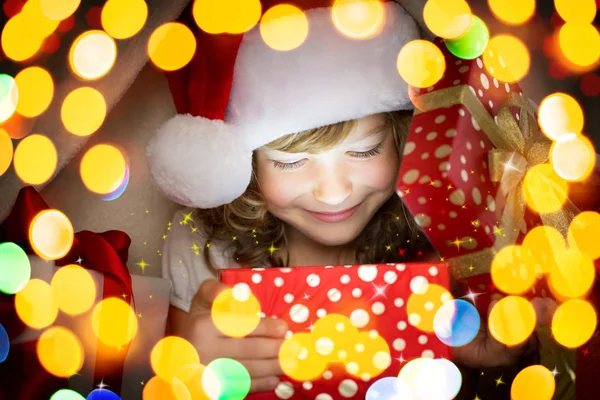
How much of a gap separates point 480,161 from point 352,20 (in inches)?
10.9

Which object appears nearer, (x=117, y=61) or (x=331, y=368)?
(x=331, y=368)

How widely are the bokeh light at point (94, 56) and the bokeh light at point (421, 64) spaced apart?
441 millimetres

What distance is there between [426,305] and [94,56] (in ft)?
2.02

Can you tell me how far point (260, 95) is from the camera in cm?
90

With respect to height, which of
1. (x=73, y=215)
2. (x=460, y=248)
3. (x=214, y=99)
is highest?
(x=214, y=99)

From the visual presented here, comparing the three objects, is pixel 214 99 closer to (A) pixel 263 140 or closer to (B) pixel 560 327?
(A) pixel 263 140

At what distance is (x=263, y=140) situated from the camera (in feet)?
3.00

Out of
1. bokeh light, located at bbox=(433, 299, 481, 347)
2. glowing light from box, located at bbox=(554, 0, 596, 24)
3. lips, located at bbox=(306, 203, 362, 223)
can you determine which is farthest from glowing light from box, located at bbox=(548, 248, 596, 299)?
glowing light from box, located at bbox=(554, 0, 596, 24)

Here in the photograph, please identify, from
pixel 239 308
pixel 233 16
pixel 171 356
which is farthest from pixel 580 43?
pixel 171 356

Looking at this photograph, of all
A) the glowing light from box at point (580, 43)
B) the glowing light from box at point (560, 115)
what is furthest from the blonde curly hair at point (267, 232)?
the glowing light from box at point (580, 43)

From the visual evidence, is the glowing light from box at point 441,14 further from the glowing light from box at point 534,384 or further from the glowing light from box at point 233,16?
the glowing light from box at point 534,384

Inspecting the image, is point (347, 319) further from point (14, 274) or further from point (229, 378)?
point (14, 274)

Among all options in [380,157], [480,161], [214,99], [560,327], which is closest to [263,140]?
[214,99]

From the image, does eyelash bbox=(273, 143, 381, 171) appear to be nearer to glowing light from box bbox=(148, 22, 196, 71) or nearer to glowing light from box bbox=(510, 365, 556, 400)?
glowing light from box bbox=(148, 22, 196, 71)
